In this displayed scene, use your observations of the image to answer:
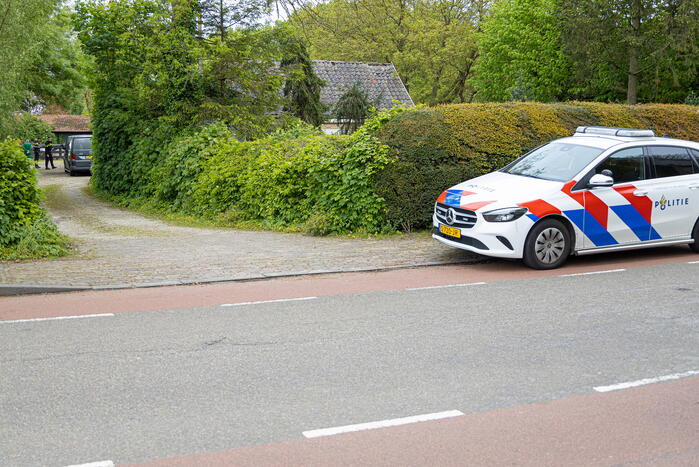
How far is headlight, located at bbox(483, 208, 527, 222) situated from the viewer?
9898 millimetres

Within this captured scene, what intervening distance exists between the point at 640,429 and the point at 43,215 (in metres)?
10.4

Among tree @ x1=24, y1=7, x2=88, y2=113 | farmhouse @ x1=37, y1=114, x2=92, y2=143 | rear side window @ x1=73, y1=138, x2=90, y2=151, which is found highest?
tree @ x1=24, y1=7, x2=88, y2=113

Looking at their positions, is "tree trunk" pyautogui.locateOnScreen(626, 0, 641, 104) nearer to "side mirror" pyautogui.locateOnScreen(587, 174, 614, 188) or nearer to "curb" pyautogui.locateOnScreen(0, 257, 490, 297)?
"side mirror" pyautogui.locateOnScreen(587, 174, 614, 188)

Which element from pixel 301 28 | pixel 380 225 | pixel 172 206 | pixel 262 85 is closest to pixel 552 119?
pixel 380 225

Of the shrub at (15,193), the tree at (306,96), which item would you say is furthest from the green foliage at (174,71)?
the shrub at (15,193)

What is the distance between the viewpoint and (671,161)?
11117mm

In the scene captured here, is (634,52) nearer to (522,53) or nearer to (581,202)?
(522,53)

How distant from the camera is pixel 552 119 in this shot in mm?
14422

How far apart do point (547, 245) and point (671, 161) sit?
9.17 feet

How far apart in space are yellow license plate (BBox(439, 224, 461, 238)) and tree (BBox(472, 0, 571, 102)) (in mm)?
33521

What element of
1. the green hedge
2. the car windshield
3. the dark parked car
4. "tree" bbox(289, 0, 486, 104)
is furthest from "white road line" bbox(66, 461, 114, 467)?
"tree" bbox(289, 0, 486, 104)

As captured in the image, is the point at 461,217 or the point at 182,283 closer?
the point at 182,283

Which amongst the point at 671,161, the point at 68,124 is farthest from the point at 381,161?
the point at 68,124

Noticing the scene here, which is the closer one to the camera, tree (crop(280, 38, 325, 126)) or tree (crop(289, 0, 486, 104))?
tree (crop(280, 38, 325, 126))
